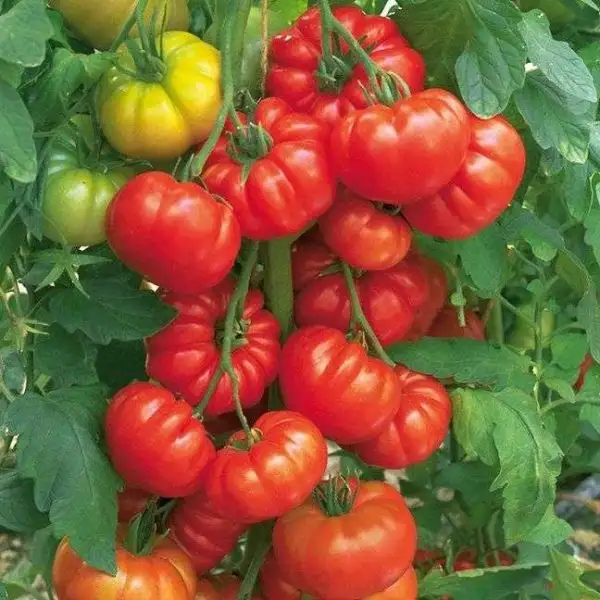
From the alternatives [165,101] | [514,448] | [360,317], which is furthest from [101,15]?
[514,448]

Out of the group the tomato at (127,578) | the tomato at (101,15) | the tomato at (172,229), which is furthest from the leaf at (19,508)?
the tomato at (101,15)

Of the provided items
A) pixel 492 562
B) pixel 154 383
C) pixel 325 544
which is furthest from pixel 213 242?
pixel 492 562

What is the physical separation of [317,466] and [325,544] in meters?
0.09

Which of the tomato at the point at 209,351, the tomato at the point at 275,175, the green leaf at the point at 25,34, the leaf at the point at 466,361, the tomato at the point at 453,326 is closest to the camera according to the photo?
the green leaf at the point at 25,34

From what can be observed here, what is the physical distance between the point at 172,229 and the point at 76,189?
0.37ft

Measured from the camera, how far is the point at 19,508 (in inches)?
37.1

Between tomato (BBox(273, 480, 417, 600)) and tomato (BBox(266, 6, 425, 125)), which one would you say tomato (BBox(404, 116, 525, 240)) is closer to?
tomato (BBox(266, 6, 425, 125))

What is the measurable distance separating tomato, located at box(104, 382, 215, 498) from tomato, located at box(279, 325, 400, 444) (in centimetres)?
10

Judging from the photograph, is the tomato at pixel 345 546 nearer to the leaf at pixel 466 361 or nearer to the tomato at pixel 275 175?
the leaf at pixel 466 361

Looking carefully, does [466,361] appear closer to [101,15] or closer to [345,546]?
[345,546]

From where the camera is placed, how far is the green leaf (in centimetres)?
68

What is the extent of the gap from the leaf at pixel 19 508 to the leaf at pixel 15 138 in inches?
14.7

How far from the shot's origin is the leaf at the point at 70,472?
2.78 ft

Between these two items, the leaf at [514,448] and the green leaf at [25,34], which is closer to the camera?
the green leaf at [25,34]
